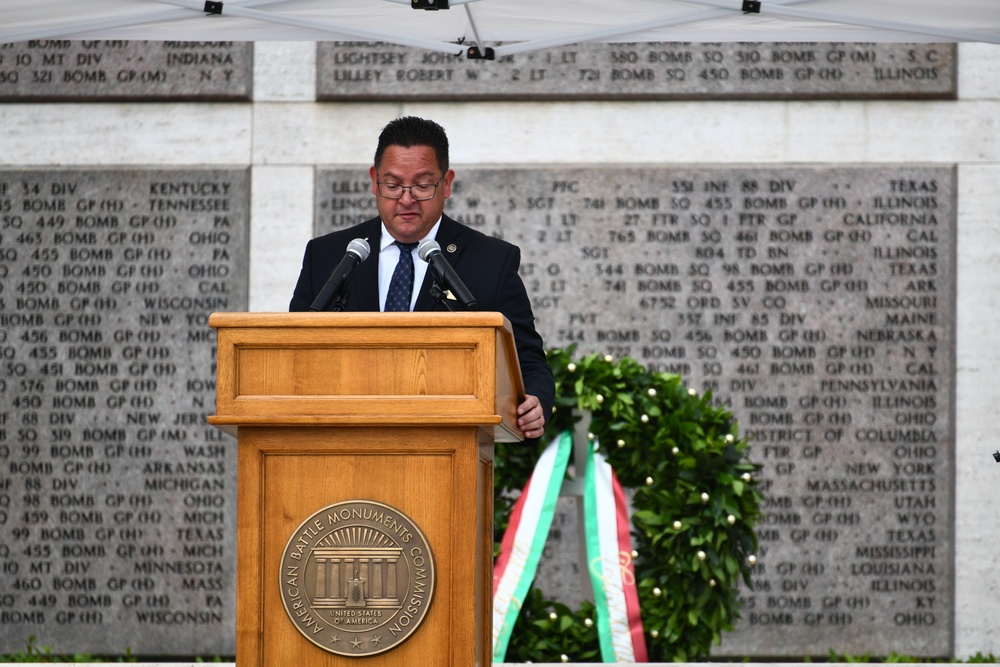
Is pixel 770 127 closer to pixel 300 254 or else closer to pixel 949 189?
pixel 949 189

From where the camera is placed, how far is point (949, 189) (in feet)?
21.8

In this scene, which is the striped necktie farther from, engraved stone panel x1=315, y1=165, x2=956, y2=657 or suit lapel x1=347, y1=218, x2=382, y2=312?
engraved stone panel x1=315, y1=165, x2=956, y2=657

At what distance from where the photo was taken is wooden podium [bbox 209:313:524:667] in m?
2.39

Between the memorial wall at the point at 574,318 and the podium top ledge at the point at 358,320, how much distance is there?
4.23 m

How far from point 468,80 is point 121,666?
3.64 meters

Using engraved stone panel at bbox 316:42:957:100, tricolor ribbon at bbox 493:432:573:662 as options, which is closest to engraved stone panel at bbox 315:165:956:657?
engraved stone panel at bbox 316:42:957:100

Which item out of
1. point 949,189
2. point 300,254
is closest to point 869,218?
point 949,189

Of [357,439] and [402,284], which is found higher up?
[402,284]

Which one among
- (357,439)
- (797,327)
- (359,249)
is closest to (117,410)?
(797,327)

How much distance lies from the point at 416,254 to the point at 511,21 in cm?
189

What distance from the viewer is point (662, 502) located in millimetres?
5098

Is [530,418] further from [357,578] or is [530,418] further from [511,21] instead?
[511,21]

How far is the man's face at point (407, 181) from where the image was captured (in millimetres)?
3168

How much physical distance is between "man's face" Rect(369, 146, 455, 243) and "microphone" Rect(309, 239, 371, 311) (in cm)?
31
